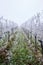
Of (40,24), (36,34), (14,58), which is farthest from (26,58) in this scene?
(40,24)

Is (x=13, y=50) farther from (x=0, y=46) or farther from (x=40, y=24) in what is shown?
(x=40, y=24)

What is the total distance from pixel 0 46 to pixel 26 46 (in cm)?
67

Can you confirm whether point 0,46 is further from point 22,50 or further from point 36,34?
point 36,34

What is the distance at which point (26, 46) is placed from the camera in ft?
16.4

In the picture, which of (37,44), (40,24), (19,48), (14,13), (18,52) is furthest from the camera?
(40,24)

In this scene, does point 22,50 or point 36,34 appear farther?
point 36,34

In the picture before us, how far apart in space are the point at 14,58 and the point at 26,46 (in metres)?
0.87

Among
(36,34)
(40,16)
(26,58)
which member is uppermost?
(40,16)

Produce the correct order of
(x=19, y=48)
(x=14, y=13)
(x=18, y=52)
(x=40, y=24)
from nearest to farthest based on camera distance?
(x=18, y=52), (x=19, y=48), (x=14, y=13), (x=40, y=24)

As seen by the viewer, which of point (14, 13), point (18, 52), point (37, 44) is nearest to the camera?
point (18, 52)

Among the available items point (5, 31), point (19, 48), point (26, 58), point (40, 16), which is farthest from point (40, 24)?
point (26, 58)

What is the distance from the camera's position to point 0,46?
15.5 ft

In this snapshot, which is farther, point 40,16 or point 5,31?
point 40,16

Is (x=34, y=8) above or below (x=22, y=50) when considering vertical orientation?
above
